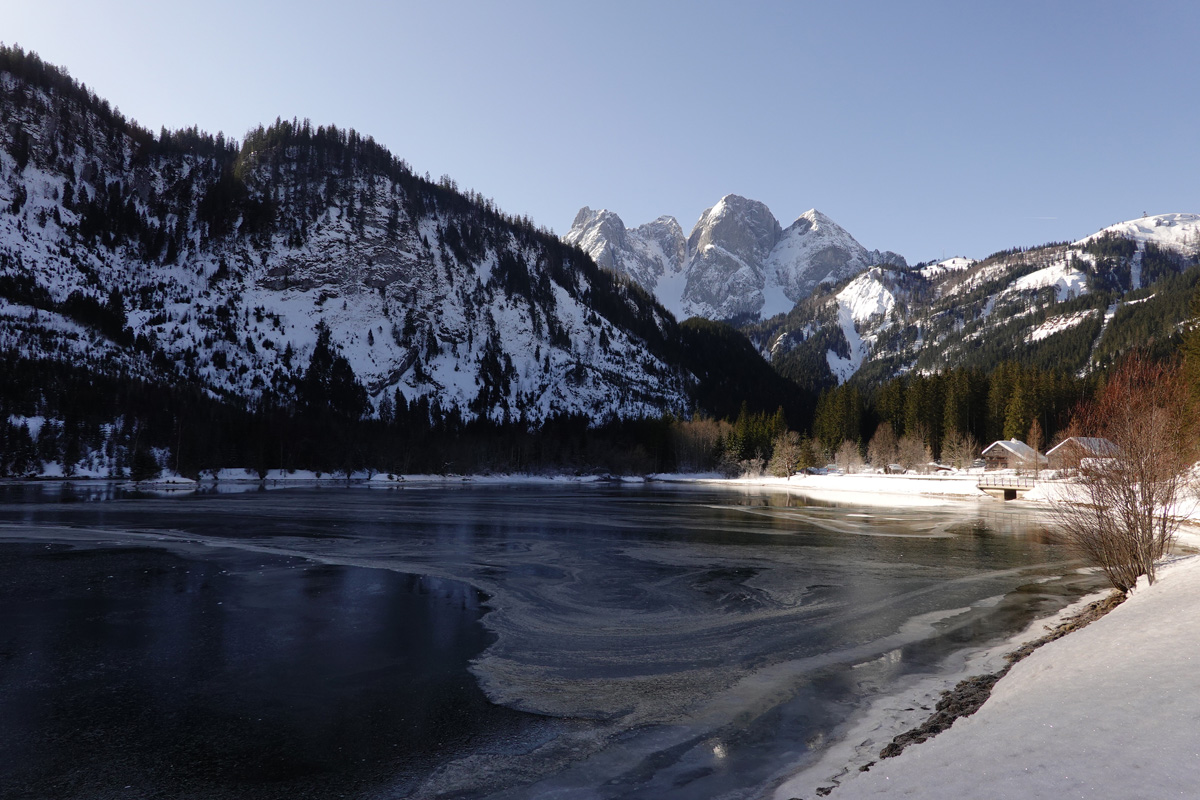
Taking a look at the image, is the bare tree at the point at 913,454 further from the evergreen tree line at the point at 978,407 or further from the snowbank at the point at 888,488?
the snowbank at the point at 888,488

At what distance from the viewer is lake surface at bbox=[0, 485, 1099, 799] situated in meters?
8.41

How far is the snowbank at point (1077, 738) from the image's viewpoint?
5.82 m

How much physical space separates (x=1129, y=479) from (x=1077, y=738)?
15492 mm

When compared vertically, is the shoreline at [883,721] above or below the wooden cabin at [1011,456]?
below

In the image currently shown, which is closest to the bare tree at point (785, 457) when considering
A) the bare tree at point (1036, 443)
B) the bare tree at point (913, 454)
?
the bare tree at point (913, 454)

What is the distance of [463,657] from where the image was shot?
13.2m

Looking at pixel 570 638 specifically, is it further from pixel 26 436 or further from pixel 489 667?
pixel 26 436

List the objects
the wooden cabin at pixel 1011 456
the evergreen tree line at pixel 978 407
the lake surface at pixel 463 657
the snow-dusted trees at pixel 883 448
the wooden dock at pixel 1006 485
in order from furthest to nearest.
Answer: the snow-dusted trees at pixel 883 448 → the evergreen tree line at pixel 978 407 → the wooden cabin at pixel 1011 456 → the wooden dock at pixel 1006 485 → the lake surface at pixel 463 657

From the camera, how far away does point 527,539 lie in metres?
33.8

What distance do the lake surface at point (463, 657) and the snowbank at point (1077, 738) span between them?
6.46 feet

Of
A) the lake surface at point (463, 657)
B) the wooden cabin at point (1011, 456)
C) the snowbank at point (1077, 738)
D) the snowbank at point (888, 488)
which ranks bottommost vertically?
the snowbank at point (888, 488)

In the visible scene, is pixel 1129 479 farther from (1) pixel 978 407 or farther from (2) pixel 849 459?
(1) pixel 978 407

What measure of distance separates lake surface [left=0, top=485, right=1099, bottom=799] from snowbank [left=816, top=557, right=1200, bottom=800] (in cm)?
197

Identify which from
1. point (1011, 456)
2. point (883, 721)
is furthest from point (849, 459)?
point (883, 721)
